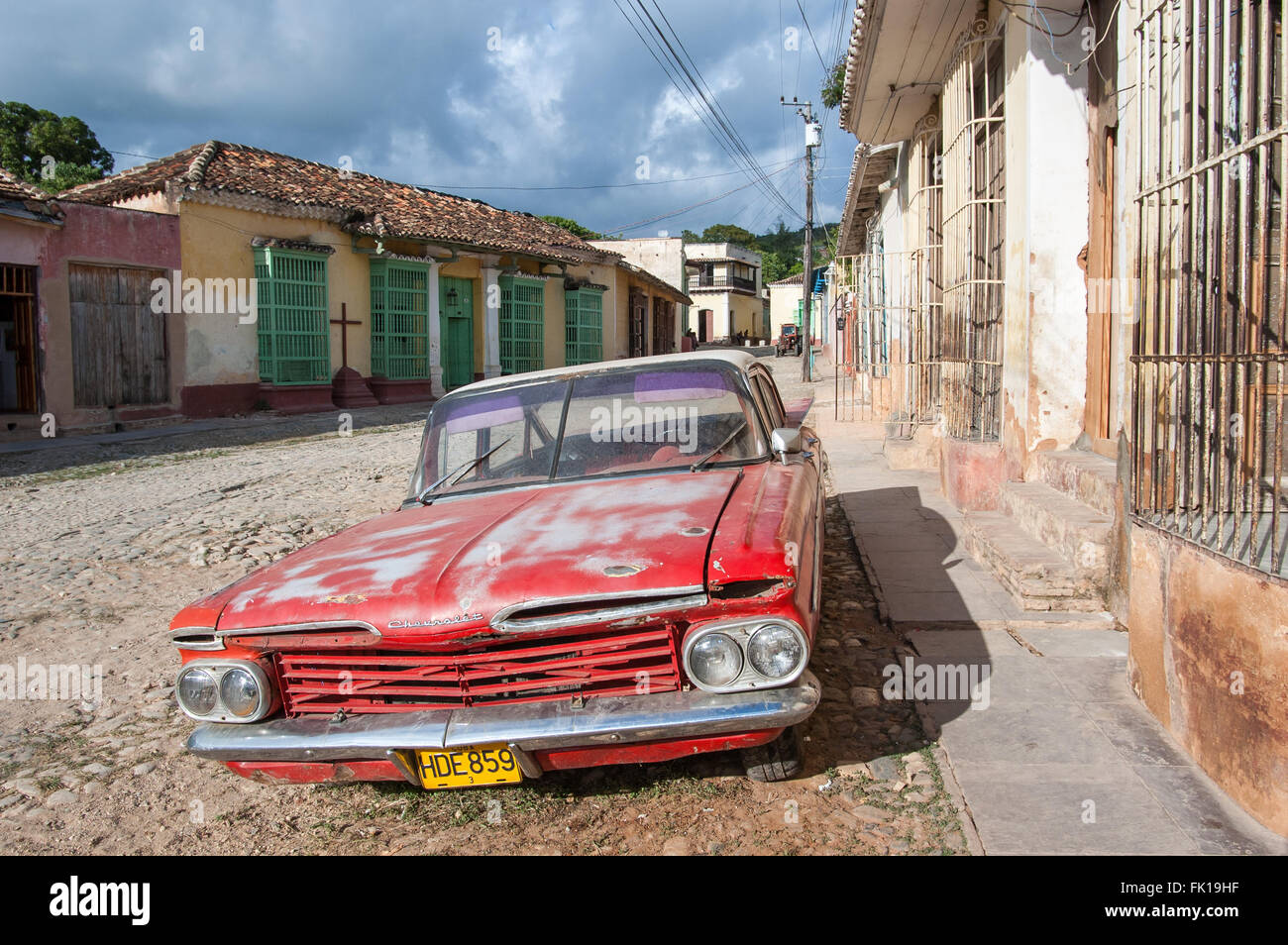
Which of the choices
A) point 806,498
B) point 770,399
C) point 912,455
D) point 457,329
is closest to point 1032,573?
point 770,399

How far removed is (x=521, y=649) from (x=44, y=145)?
119 ft

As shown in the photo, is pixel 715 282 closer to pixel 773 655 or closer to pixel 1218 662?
pixel 1218 662

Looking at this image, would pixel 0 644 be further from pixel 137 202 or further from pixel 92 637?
pixel 137 202

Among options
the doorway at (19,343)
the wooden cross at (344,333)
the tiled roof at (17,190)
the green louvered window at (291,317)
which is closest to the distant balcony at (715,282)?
the wooden cross at (344,333)

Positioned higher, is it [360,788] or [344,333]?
[344,333]

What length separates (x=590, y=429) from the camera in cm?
416

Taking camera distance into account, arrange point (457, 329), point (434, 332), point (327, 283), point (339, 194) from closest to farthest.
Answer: point (327, 283) < point (339, 194) < point (434, 332) < point (457, 329)

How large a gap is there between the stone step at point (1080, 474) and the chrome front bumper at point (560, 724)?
268 centimetres

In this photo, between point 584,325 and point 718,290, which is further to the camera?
point 718,290

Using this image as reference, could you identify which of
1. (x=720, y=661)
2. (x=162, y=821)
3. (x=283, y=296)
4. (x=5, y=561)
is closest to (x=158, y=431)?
(x=283, y=296)

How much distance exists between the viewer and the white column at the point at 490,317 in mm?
24125

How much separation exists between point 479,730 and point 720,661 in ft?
2.25

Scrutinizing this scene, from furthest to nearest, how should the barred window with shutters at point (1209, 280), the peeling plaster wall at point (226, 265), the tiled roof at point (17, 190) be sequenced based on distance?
the peeling plaster wall at point (226, 265) < the tiled roof at point (17, 190) < the barred window with shutters at point (1209, 280)

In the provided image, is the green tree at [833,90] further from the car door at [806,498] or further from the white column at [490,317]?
the car door at [806,498]
